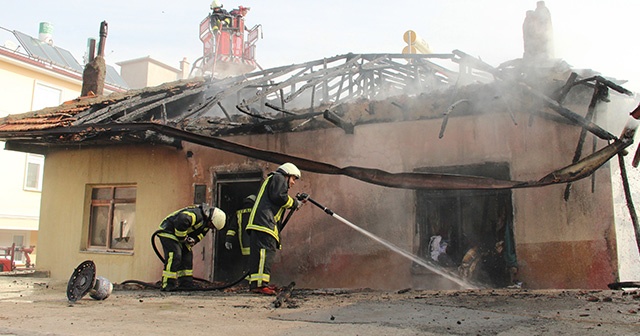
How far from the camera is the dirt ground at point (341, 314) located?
393 cm

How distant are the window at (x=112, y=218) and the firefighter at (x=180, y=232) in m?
2.83

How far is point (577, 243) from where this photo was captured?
22.2 feet

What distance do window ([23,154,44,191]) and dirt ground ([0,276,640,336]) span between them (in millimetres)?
17609

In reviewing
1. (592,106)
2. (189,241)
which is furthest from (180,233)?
(592,106)

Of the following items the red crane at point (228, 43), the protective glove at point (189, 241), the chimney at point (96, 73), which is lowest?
the protective glove at point (189, 241)

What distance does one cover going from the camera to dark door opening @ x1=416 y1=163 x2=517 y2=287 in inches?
287

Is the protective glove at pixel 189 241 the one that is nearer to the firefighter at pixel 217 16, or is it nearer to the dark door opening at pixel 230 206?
the dark door opening at pixel 230 206

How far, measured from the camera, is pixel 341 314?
4.74 metres

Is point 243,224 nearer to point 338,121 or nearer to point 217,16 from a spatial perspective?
point 338,121

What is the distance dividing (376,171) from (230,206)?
4.08 meters

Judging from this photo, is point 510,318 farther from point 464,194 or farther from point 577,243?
point 464,194

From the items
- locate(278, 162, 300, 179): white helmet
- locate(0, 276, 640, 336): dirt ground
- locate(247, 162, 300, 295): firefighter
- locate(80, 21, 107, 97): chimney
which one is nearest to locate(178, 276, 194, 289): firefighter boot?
locate(0, 276, 640, 336): dirt ground

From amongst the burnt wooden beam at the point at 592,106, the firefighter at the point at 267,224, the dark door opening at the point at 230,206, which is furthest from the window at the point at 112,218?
the burnt wooden beam at the point at 592,106

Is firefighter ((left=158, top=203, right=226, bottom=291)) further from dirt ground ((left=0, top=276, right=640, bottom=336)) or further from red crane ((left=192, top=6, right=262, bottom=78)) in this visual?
red crane ((left=192, top=6, right=262, bottom=78))
